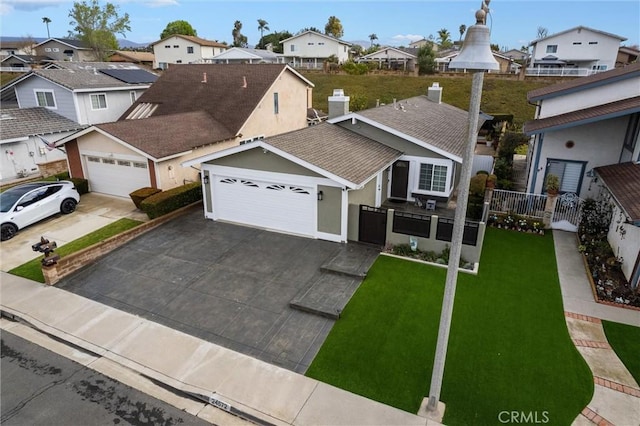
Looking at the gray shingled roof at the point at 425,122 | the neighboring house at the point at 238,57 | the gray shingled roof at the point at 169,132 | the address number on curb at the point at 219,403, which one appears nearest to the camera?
the address number on curb at the point at 219,403

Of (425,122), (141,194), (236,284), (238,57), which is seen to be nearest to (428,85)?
(238,57)

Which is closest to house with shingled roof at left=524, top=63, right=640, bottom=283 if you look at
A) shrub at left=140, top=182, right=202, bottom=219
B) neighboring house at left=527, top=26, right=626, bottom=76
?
shrub at left=140, top=182, right=202, bottom=219

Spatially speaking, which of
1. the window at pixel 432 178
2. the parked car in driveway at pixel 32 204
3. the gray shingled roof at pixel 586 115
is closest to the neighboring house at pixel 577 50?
the gray shingled roof at pixel 586 115

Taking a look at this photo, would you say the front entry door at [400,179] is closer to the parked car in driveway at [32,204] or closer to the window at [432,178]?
the window at [432,178]

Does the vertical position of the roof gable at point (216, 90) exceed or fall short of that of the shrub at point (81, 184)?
it exceeds it

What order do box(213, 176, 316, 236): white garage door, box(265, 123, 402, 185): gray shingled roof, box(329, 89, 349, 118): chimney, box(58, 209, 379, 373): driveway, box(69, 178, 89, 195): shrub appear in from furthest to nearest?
box(69, 178, 89, 195): shrub → box(329, 89, 349, 118): chimney → box(213, 176, 316, 236): white garage door → box(265, 123, 402, 185): gray shingled roof → box(58, 209, 379, 373): driveway

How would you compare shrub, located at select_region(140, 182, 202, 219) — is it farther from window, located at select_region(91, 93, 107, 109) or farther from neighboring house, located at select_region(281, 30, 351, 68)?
neighboring house, located at select_region(281, 30, 351, 68)

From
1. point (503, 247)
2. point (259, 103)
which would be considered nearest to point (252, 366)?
point (503, 247)
